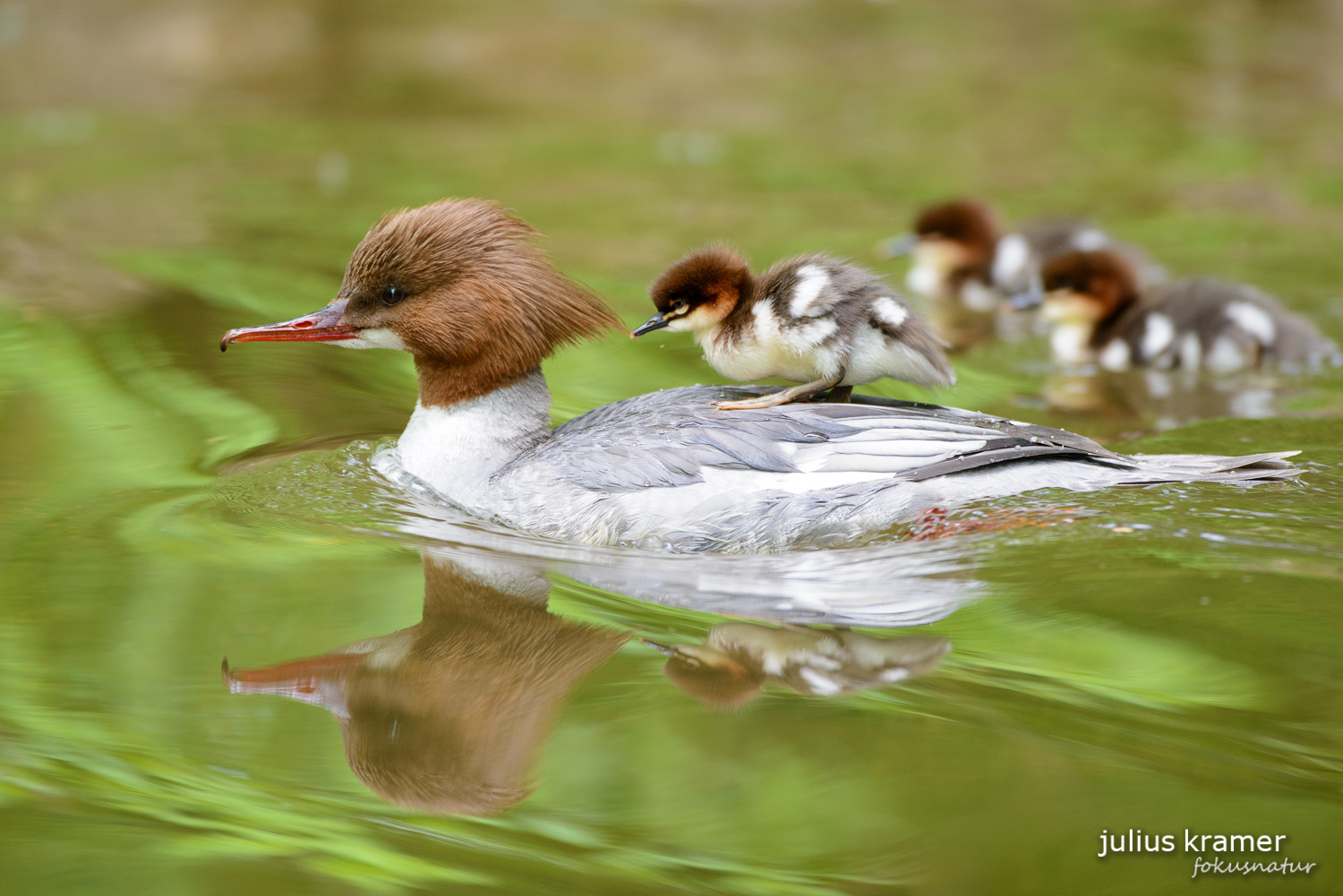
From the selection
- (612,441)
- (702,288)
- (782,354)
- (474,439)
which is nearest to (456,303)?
(474,439)

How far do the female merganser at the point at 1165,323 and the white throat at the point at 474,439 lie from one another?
3.40 metres

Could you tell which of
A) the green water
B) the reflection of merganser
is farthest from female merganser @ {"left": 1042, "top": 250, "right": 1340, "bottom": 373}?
the reflection of merganser

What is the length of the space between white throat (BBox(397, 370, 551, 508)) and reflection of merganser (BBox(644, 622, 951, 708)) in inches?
45.4

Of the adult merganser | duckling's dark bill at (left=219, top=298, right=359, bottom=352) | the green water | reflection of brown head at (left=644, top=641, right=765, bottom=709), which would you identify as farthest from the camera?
duckling's dark bill at (left=219, top=298, right=359, bottom=352)

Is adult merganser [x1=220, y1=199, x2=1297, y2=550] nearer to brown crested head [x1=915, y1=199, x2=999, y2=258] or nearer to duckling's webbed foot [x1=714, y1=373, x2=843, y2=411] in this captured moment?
duckling's webbed foot [x1=714, y1=373, x2=843, y2=411]

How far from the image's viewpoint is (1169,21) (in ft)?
48.3

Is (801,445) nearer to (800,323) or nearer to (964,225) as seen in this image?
(800,323)

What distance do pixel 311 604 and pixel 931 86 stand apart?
10.1 metres

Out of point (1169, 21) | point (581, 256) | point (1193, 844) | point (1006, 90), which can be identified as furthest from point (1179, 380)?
point (1169, 21)

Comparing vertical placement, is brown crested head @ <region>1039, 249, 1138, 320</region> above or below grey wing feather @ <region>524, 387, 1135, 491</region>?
above

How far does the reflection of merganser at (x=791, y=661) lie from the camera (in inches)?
127

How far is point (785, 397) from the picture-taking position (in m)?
4.32

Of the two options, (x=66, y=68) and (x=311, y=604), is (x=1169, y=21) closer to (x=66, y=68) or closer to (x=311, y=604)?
(x=66, y=68)

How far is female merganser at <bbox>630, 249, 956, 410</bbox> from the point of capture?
167 inches
